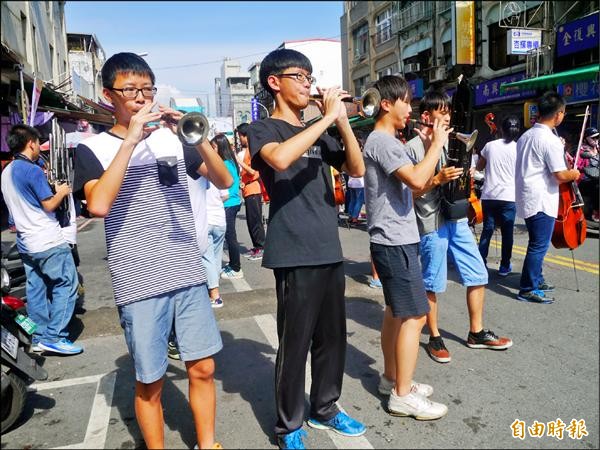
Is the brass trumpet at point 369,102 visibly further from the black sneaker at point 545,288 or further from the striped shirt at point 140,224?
the black sneaker at point 545,288

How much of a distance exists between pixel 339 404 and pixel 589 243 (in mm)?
5771

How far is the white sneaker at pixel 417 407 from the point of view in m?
2.59

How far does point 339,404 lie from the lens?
9.36 feet

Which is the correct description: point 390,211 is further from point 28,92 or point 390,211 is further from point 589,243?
point 589,243

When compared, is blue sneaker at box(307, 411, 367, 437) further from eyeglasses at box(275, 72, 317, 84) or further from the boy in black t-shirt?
eyeglasses at box(275, 72, 317, 84)

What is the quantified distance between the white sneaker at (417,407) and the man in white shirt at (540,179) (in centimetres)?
239

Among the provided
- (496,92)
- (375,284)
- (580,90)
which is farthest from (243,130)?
(496,92)

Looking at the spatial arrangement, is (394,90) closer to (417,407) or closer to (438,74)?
(417,407)

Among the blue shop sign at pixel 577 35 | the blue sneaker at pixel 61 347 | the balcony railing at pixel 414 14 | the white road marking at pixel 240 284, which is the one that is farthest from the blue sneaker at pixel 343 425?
the balcony railing at pixel 414 14

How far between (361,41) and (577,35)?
1457 cm

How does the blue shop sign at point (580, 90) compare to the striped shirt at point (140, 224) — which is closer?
the striped shirt at point (140, 224)

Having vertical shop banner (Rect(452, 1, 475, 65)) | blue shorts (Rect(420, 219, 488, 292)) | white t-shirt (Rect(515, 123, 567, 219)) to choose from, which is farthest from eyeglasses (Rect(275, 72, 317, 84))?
vertical shop banner (Rect(452, 1, 475, 65))

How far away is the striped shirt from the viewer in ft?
6.64

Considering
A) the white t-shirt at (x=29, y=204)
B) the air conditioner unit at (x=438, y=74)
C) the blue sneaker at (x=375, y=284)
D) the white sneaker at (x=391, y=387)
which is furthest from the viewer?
the air conditioner unit at (x=438, y=74)
